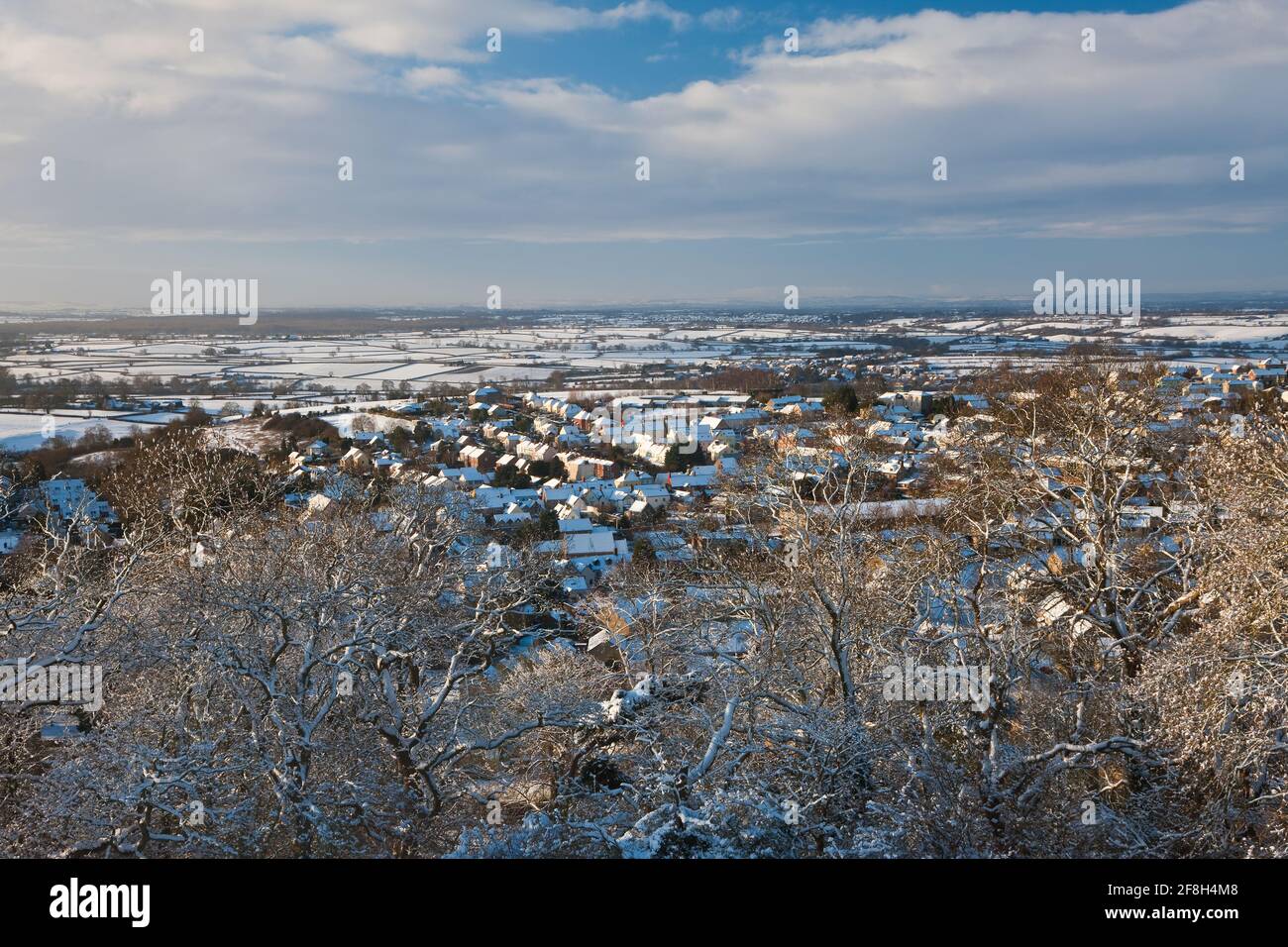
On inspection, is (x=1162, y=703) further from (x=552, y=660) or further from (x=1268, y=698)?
(x=552, y=660)

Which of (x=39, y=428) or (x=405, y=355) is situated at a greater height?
(x=405, y=355)

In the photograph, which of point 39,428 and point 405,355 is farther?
point 405,355

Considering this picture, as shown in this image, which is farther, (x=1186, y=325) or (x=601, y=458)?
(x=1186, y=325)

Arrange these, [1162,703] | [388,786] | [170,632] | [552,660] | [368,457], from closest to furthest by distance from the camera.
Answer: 1. [1162,703]
2. [388,786]
3. [170,632]
4. [552,660]
5. [368,457]

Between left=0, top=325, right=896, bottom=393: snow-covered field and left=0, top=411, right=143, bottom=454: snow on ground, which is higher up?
left=0, top=325, right=896, bottom=393: snow-covered field

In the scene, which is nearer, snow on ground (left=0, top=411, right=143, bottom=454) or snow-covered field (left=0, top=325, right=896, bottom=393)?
snow on ground (left=0, top=411, right=143, bottom=454)

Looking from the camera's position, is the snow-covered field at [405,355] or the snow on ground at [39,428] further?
the snow-covered field at [405,355]

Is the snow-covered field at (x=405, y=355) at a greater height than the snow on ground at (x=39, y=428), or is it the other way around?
the snow-covered field at (x=405, y=355)

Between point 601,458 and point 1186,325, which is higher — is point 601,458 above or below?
below
